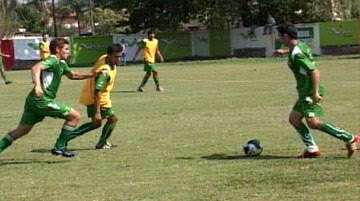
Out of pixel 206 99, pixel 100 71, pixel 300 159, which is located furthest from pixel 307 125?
pixel 206 99

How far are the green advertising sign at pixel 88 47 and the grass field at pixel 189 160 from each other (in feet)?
115

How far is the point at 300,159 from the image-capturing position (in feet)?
31.2

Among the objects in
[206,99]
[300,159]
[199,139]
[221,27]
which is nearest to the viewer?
[300,159]

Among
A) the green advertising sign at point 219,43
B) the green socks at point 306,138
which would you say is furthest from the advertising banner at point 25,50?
the green socks at point 306,138

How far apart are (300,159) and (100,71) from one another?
118 inches

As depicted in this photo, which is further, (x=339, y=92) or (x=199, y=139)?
(x=339, y=92)

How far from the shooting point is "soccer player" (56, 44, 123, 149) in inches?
411

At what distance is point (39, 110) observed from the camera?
9.76 meters

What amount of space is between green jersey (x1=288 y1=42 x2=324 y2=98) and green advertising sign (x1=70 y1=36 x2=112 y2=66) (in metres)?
43.7

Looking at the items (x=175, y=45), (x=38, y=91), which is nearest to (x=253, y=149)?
(x=38, y=91)

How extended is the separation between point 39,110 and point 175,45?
147 feet

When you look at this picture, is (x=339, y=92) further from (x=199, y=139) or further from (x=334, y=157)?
(x=334, y=157)

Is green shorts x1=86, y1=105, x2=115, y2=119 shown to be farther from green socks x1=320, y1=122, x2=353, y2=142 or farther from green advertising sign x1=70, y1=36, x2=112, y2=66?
green advertising sign x1=70, y1=36, x2=112, y2=66

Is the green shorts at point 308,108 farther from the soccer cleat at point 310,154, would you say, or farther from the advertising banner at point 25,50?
the advertising banner at point 25,50
